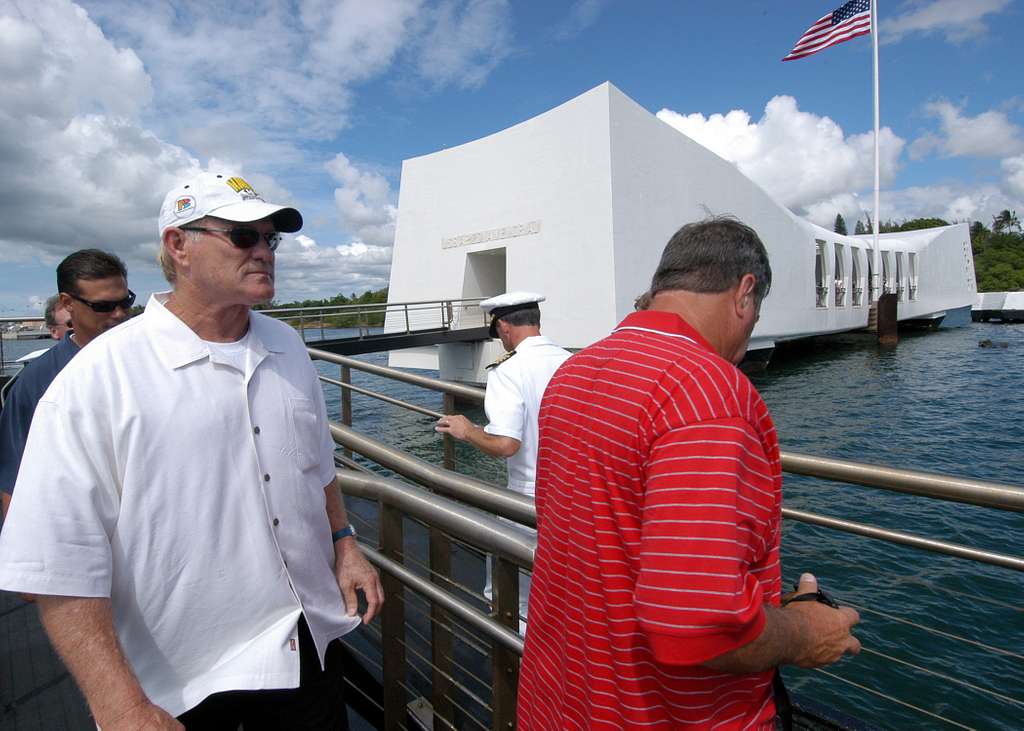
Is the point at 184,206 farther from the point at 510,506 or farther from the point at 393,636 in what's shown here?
the point at 393,636

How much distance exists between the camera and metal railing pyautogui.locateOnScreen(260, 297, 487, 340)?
13828 mm

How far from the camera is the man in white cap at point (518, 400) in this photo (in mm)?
2580

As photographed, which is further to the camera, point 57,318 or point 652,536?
point 57,318

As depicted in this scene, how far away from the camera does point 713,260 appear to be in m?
1.12

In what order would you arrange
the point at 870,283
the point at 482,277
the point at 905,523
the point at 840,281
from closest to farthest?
the point at 905,523, the point at 482,277, the point at 840,281, the point at 870,283

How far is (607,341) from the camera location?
1116 mm

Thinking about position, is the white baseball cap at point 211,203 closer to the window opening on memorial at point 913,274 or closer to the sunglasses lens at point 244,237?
the sunglasses lens at point 244,237

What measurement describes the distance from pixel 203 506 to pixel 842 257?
34.2 metres

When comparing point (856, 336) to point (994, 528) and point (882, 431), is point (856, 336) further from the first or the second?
point (994, 528)

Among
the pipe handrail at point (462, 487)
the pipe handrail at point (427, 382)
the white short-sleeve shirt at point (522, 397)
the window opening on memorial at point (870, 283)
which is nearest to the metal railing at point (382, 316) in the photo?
the pipe handrail at point (427, 382)

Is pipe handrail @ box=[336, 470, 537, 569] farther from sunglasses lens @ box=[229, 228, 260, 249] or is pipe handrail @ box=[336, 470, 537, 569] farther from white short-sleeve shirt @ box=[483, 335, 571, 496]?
white short-sleeve shirt @ box=[483, 335, 571, 496]

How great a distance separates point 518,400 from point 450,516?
45.4 inches

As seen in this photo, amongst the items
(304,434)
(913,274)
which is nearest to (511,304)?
(304,434)

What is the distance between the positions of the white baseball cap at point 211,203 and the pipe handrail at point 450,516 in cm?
79
